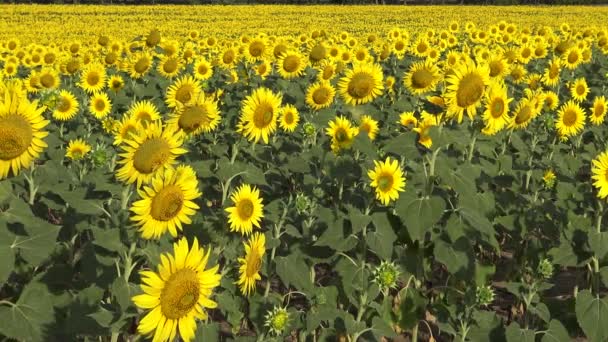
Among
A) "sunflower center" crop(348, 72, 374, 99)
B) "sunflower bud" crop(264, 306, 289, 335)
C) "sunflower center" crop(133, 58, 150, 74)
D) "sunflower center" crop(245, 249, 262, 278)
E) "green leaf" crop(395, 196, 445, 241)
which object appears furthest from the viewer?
"sunflower center" crop(133, 58, 150, 74)

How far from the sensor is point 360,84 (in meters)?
6.18

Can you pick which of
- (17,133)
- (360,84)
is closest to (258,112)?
(360,84)

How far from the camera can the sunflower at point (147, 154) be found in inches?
126

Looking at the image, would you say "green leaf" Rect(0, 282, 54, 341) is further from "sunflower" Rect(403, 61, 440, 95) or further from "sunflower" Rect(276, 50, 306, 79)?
"sunflower" Rect(276, 50, 306, 79)

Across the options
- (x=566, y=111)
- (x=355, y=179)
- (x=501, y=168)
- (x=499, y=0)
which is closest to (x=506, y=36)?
(x=566, y=111)

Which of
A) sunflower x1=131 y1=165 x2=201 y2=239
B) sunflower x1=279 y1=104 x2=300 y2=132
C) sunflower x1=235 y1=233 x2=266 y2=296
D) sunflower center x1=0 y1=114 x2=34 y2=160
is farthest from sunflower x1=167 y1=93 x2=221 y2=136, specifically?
sunflower x1=279 y1=104 x2=300 y2=132

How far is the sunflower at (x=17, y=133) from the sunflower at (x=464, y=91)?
2922mm

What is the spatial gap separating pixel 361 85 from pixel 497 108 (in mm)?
1686

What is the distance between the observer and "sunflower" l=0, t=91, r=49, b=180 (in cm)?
297

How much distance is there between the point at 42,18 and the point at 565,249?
44.4 metres

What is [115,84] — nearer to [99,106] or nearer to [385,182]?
[99,106]

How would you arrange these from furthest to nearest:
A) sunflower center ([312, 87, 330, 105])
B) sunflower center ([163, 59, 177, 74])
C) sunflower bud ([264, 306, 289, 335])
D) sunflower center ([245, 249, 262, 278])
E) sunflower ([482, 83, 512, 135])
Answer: sunflower center ([163, 59, 177, 74])
sunflower center ([312, 87, 330, 105])
sunflower ([482, 83, 512, 135])
sunflower center ([245, 249, 262, 278])
sunflower bud ([264, 306, 289, 335])

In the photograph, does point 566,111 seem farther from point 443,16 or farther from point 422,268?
point 443,16

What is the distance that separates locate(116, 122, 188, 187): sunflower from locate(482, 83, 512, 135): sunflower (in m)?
→ 2.86
